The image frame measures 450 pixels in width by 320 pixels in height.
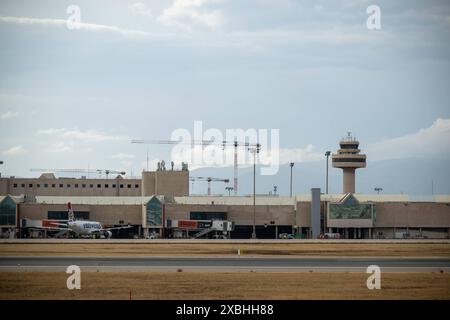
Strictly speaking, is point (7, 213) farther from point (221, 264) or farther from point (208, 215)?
point (221, 264)

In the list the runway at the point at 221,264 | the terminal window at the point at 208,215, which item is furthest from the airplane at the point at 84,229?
the runway at the point at 221,264

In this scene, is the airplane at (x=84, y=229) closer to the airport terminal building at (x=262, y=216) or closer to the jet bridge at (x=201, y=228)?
the airport terminal building at (x=262, y=216)

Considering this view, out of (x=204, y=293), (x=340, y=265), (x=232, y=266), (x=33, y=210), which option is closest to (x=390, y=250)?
(x=340, y=265)

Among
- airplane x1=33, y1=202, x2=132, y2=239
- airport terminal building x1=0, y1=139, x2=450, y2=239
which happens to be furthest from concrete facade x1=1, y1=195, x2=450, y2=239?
airplane x1=33, y1=202, x2=132, y2=239

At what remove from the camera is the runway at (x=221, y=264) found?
254 ft

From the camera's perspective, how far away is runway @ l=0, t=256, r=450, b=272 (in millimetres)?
77438

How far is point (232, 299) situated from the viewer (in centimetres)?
5631

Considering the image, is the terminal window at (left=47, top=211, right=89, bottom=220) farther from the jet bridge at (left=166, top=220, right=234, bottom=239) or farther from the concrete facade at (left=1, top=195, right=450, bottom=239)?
the jet bridge at (left=166, top=220, right=234, bottom=239)

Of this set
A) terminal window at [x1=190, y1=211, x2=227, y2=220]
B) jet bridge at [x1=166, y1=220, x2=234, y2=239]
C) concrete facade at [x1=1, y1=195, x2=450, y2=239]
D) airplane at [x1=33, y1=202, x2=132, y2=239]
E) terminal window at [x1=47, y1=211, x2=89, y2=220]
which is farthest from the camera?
terminal window at [x1=47, y1=211, x2=89, y2=220]

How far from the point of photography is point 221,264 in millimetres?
83625

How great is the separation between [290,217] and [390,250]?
2572 inches

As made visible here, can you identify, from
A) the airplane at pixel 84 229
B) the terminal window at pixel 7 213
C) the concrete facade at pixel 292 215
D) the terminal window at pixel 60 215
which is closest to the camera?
the airplane at pixel 84 229
